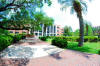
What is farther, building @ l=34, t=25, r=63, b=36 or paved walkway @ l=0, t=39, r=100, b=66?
building @ l=34, t=25, r=63, b=36

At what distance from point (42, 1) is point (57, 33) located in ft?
182

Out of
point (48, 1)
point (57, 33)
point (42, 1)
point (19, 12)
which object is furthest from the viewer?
point (57, 33)

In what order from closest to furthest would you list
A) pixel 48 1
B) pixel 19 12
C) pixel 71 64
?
pixel 71 64
pixel 48 1
pixel 19 12

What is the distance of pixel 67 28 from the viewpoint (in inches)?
2151

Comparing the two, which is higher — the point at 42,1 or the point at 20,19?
the point at 42,1

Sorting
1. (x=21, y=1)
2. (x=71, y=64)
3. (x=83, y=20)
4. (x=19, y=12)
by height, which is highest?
(x=21, y=1)

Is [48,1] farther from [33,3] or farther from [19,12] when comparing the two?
[19,12]

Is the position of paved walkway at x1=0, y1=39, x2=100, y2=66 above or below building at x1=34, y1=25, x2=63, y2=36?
below

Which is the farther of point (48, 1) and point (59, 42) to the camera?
point (59, 42)

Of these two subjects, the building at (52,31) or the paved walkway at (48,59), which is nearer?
the paved walkway at (48,59)

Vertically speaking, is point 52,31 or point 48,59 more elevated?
point 52,31

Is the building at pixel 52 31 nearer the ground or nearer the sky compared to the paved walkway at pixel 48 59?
nearer the sky

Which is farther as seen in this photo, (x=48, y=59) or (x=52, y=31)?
(x=52, y=31)

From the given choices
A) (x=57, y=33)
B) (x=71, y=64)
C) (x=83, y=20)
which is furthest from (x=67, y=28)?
(x=71, y=64)
